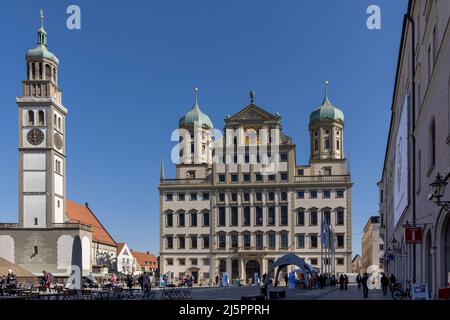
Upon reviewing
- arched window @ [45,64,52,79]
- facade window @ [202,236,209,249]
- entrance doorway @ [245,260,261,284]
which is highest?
arched window @ [45,64,52,79]

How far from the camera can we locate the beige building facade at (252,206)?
8044 centimetres

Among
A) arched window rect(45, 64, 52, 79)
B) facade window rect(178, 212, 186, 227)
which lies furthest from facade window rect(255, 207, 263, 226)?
arched window rect(45, 64, 52, 79)

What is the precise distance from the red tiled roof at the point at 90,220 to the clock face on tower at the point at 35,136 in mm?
18163

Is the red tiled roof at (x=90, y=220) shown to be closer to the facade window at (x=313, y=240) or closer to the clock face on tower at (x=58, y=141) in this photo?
the clock face on tower at (x=58, y=141)

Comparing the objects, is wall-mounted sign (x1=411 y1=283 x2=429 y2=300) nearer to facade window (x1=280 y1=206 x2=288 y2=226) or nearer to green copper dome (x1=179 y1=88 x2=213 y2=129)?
facade window (x1=280 y1=206 x2=288 y2=226)

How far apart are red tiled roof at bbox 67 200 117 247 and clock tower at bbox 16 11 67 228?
16.2m

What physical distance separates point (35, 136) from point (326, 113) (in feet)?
136

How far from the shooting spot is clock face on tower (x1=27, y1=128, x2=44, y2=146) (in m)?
68.3

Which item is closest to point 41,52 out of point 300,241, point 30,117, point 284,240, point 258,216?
point 30,117

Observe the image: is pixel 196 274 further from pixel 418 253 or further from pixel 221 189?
pixel 418 253

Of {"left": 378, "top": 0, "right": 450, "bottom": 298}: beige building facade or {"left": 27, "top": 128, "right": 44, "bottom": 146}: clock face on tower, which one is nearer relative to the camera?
{"left": 378, "top": 0, "right": 450, "bottom": 298}: beige building facade

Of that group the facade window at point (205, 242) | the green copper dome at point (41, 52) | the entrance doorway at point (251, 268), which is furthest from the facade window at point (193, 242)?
the green copper dome at point (41, 52)

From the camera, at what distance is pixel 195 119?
93188 millimetres
